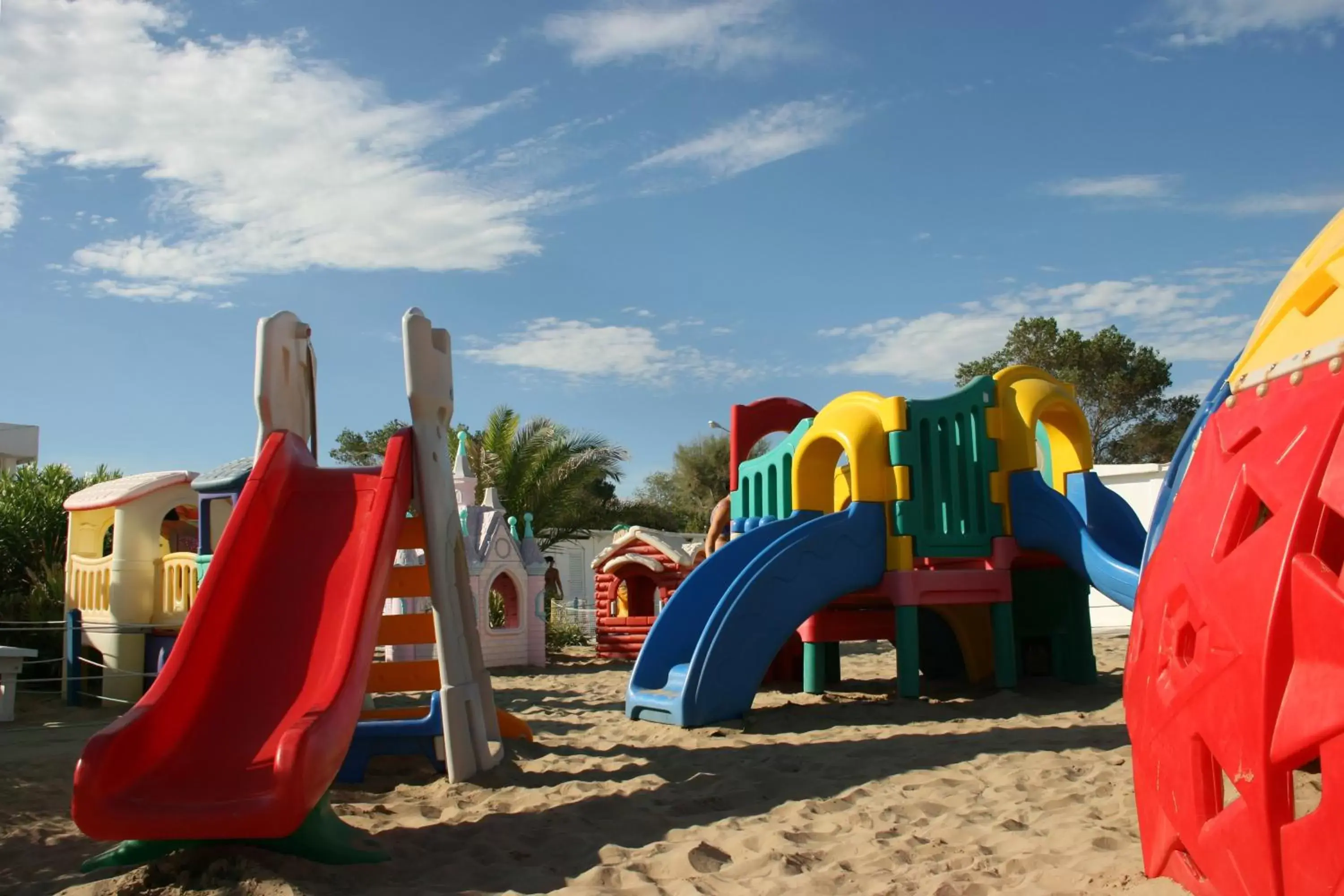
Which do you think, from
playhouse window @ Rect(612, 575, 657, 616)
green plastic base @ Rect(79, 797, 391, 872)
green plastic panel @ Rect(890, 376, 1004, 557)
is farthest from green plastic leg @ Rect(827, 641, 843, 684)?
green plastic base @ Rect(79, 797, 391, 872)

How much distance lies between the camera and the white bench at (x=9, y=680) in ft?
33.8

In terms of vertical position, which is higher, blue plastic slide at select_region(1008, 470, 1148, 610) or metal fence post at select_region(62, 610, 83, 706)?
blue plastic slide at select_region(1008, 470, 1148, 610)

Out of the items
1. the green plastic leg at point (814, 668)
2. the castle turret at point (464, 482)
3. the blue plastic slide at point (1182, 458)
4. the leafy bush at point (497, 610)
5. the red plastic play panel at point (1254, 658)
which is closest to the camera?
the red plastic play panel at point (1254, 658)

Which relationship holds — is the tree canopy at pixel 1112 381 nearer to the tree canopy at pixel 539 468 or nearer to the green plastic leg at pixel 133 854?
the tree canopy at pixel 539 468

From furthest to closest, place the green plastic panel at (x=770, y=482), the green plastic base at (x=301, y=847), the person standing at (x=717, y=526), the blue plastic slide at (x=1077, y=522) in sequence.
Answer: the person standing at (x=717, y=526) → the green plastic panel at (x=770, y=482) → the blue plastic slide at (x=1077, y=522) → the green plastic base at (x=301, y=847)

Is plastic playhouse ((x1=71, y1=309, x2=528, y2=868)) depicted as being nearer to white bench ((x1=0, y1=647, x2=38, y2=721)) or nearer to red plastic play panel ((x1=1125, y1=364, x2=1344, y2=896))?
red plastic play panel ((x1=1125, y1=364, x2=1344, y2=896))

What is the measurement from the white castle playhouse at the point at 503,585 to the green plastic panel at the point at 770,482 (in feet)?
18.1

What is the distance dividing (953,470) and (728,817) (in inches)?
215

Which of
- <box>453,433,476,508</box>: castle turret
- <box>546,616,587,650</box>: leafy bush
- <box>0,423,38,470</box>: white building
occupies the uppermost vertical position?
<box>0,423,38,470</box>: white building

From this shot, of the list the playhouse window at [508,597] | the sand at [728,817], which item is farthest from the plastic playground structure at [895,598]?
the playhouse window at [508,597]

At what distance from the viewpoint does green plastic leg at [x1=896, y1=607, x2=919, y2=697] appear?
31.8ft

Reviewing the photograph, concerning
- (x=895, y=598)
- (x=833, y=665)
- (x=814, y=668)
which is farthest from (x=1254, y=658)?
(x=833, y=665)

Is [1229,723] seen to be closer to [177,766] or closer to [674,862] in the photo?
[674,862]

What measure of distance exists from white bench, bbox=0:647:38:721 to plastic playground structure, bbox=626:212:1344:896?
19.5ft
